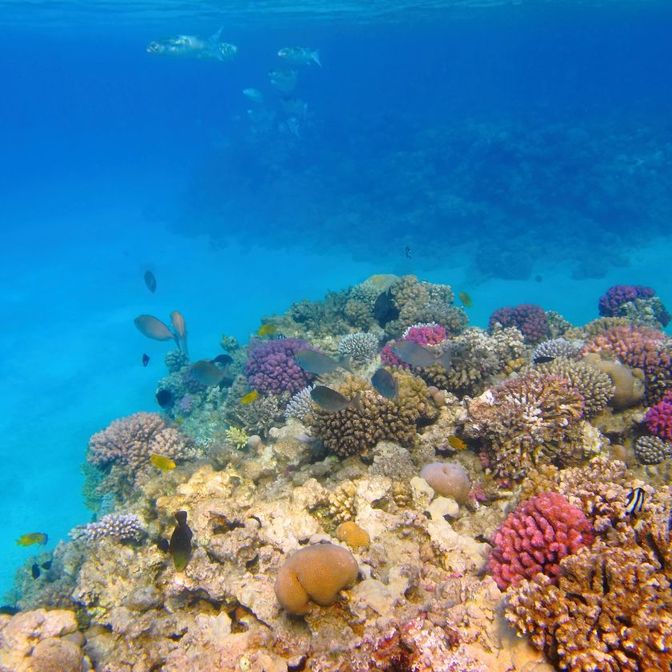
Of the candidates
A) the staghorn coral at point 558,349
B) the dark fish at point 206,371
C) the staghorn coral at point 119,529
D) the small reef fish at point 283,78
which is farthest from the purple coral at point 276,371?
the small reef fish at point 283,78

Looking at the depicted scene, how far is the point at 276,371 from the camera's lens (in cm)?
976

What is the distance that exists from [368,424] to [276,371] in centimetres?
422

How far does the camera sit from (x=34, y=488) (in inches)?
570

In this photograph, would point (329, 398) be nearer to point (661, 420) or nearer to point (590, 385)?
point (590, 385)

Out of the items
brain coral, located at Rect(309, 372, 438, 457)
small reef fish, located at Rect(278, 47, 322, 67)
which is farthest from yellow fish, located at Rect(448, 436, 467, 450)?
small reef fish, located at Rect(278, 47, 322, 67)

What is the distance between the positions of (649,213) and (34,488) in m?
37.5

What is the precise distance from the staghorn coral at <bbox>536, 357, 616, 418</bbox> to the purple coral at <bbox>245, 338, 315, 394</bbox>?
A: 5066 millimetres

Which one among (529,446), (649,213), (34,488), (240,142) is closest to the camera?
(529,446)

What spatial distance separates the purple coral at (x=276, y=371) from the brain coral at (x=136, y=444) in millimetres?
1963

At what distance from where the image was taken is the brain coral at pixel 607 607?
2699 millimetres

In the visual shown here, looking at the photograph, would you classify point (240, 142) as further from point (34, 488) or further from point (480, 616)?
point (480, 616)

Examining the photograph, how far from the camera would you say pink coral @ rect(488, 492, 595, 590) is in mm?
3576

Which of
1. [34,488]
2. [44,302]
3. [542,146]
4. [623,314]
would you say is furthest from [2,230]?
[623,314]

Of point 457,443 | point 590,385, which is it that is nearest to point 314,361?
point 457,443
